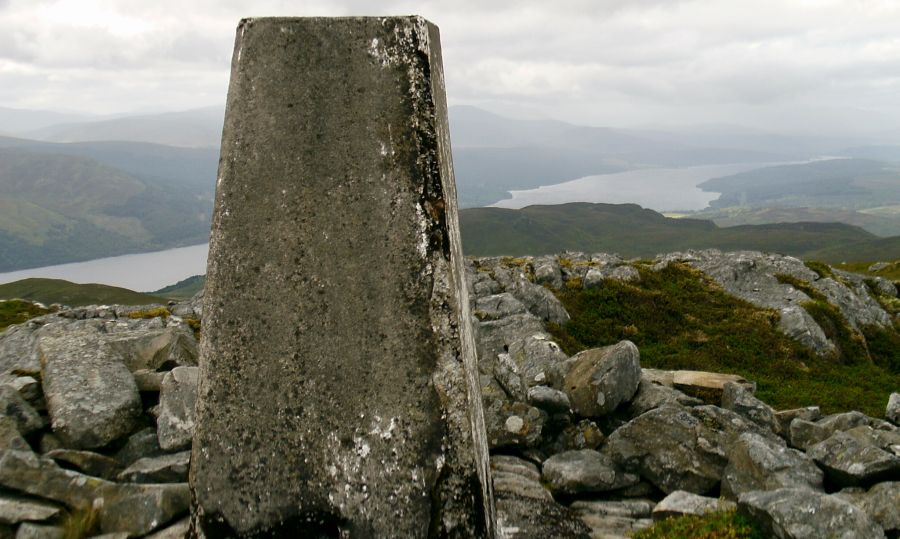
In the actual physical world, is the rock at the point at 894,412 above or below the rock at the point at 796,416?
below

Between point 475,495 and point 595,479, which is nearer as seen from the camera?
point 475,495

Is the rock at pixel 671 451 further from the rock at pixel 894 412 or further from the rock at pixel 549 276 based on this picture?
the rock at pixel 549 276

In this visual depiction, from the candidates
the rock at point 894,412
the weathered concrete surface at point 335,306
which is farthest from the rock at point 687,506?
the rock at point 894,412

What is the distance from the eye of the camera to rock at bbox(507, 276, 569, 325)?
2698 cm

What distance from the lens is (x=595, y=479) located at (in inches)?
375

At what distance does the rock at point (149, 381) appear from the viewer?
32.9ft

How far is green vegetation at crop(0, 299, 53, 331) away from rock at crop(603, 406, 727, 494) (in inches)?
1709

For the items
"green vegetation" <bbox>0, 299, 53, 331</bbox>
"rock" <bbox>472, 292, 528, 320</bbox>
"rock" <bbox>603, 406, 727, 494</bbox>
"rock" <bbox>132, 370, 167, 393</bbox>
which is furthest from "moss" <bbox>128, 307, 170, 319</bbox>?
"rock" <bbox>603, 406, 727, 494</bbox>

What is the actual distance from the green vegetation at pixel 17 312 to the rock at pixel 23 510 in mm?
40482

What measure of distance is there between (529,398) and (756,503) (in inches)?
198

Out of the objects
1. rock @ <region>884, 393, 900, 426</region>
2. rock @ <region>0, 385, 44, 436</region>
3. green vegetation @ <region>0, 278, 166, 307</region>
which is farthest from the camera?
green vegetation @ <region>0, 278, 166, 307</region>

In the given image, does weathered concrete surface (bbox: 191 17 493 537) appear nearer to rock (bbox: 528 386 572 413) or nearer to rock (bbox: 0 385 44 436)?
rock (bbox: 0 385 44 436)

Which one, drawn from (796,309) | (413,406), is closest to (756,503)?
(413,406)

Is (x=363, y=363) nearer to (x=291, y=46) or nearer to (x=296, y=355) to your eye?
(x=296, y=355)
